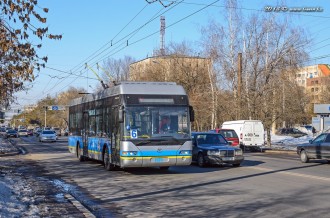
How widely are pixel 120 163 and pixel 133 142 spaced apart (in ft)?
2.90

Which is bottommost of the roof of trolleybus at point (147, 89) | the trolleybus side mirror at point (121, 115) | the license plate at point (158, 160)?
the license plate at point (158, 160)

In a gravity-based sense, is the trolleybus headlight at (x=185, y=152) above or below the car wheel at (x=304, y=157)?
above

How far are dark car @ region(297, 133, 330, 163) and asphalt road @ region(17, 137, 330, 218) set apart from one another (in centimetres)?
396

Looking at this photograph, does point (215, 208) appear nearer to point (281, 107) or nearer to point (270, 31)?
point (281, 107)

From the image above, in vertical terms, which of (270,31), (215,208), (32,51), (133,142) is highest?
(270,31)

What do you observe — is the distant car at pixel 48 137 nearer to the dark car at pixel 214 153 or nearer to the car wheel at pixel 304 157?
the dark car at pixel 214 153

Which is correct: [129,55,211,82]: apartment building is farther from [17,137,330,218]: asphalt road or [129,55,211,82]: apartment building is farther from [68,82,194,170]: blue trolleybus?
[17,137,330,218]: asphalt road

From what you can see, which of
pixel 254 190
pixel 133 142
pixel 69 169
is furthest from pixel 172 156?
pixel 69 169

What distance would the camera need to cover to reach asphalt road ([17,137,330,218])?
31.6 ft

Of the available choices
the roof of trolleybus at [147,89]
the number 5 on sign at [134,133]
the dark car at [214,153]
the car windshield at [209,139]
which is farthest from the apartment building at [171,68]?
the number 5 on sign at [134,133]

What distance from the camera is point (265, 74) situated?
133 feet

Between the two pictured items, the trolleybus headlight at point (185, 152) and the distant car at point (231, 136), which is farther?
the distant car at point (231, 136)

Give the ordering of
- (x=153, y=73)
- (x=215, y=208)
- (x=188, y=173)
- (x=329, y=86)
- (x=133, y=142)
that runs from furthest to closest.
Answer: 1. (x=329, y=86)
2. (x=153, y=73)
3. (x=188, y=173)
4. (x=133, y=142)
5. (x=215, y=208)

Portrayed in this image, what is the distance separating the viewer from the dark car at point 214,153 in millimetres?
19141
